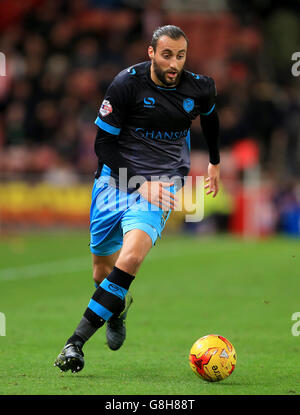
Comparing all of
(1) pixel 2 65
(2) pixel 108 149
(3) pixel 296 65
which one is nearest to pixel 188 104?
(2) pixel 108 149

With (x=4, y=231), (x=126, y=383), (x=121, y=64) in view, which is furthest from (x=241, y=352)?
(x=121, y=64)

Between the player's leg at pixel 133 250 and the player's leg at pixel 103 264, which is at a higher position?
the player's leg at pixel 103 264

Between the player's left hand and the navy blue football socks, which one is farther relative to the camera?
the player's left hand

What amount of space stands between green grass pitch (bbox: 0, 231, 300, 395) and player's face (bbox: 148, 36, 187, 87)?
2.11 m

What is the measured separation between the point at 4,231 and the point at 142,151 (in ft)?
41.2

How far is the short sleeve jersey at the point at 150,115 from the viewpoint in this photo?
6234 millimetres

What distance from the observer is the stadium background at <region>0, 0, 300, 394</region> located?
7668 mm

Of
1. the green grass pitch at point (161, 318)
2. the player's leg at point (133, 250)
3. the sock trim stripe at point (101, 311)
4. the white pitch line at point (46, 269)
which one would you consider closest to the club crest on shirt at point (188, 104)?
the player's leg at point (133, 250)

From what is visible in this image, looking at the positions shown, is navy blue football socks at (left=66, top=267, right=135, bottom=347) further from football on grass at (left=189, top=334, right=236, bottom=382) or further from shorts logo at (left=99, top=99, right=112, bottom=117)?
shorts logo at (left=99, top=99, right=112, bottom=117)

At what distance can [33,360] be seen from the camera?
6.43 meters

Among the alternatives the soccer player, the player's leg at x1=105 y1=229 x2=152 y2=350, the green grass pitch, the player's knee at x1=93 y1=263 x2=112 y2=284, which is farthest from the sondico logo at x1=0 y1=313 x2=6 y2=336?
the player's leg at x1=105 y1=229 x2=152 y2=350

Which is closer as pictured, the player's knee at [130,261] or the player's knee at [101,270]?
the player's knee at [130,261]

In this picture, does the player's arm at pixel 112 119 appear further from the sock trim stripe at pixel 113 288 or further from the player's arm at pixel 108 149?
the sock trim stripe at pixel 113 288

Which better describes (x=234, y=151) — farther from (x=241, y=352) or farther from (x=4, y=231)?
(x=241, y=352)
